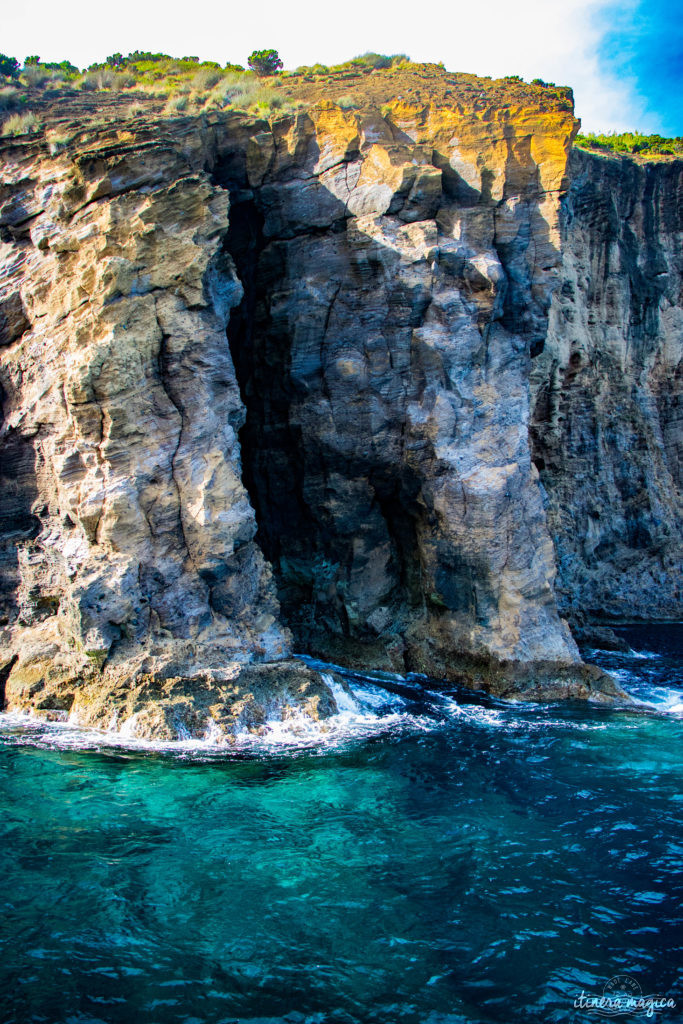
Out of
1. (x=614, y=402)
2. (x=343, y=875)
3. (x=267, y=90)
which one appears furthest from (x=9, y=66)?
(x=343, y=875)

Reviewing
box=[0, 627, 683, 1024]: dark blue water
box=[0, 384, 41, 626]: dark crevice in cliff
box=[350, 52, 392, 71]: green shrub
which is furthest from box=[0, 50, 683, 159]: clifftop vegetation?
box=[0, 627, 683, 1024]: dark blue water

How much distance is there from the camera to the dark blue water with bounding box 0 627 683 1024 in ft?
28.2

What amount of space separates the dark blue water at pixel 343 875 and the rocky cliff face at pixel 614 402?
13.6 meters

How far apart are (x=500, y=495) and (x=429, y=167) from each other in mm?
9321

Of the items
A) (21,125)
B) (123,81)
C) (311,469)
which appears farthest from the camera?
(123,81)

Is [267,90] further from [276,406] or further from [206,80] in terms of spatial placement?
[276,406]

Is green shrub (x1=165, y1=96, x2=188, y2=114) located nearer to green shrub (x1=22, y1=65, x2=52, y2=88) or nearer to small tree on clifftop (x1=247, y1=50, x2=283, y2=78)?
green shrub (x1=22, y1=65, x2=52, y2=88)

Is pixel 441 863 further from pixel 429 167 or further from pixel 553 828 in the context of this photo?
pixel 429 167

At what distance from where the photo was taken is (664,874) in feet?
36.5

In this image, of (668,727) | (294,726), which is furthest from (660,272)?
(294,726)

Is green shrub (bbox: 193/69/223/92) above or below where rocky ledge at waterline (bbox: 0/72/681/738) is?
above

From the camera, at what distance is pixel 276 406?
76.7 feet

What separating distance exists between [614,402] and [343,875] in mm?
24143

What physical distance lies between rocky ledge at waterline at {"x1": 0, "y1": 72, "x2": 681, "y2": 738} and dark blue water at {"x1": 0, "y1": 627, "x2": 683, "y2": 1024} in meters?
2.53
